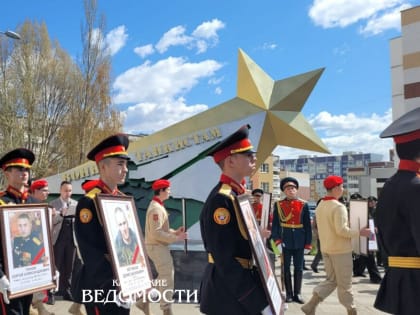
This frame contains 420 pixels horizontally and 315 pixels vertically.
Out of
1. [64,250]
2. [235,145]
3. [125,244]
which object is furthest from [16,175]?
[64,250]

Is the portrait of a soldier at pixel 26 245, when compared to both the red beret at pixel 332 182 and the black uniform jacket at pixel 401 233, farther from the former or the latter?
the red beret at pixel 332 182

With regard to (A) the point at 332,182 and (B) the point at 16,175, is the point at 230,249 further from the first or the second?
(A) the point at 332,182

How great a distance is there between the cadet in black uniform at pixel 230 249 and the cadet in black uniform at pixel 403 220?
84cm

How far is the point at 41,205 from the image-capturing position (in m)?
3.53

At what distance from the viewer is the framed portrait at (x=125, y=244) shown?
2.74 metres

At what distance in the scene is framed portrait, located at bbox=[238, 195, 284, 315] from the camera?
91.4 inches

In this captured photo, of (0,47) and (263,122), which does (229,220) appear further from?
(0,47)

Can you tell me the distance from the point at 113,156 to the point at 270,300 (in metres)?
1.51

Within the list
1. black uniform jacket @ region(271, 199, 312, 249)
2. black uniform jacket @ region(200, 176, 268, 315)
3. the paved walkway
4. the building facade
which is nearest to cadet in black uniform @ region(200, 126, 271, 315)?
black uniform jacket @ region(200, 176, 268, 315)

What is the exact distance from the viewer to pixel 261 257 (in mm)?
2400

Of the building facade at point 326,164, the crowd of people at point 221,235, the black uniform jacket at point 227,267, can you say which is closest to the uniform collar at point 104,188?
the crowd of people at point 221,235

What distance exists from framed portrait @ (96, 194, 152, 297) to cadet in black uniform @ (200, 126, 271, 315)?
452 mm

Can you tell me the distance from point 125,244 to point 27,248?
36.3 inches

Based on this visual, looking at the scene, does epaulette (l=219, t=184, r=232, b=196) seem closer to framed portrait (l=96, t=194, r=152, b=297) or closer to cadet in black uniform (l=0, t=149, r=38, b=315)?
framed portrait (l=96, t=194, r=152, b=297)
